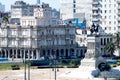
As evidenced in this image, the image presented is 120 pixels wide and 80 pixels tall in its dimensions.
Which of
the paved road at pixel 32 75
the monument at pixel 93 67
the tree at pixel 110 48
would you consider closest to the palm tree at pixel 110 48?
the tree at pixel 110 48

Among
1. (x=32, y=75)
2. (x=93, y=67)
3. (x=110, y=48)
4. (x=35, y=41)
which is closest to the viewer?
(x=32, y=75)

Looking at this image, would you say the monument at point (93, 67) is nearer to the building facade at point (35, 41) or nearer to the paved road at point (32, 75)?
the paved road at point (32, 75)

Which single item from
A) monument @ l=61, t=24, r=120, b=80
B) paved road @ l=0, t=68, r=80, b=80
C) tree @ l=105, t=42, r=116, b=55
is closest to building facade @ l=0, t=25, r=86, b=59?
tree @ l=105, t=42, r=116, b=55

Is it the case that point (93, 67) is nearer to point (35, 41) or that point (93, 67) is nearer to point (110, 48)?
point (110, 48)

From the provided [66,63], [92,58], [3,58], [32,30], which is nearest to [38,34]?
[32,30]

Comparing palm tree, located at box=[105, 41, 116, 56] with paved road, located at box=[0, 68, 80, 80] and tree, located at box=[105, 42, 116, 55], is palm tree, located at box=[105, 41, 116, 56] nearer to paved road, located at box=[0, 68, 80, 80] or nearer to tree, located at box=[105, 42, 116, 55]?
tree, located at box=[105, 42, 116, 55]

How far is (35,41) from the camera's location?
164 metres

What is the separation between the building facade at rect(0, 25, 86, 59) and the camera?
164m

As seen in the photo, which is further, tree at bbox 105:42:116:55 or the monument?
tree at bbox 105:42:116:55

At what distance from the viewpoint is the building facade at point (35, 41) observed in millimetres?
164000

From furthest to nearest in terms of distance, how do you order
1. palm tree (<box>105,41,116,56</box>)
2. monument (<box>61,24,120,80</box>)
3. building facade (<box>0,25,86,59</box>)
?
building facade (<box>0,25,86,59</box>)
palm tree (<box>105,41,116,56</box>)
monument (<box>61,24,120,80</box>)

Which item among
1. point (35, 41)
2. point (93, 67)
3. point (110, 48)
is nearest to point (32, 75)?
point (93, 67)

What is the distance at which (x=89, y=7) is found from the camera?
195000mm

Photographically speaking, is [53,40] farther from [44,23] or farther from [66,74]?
[66,74]
